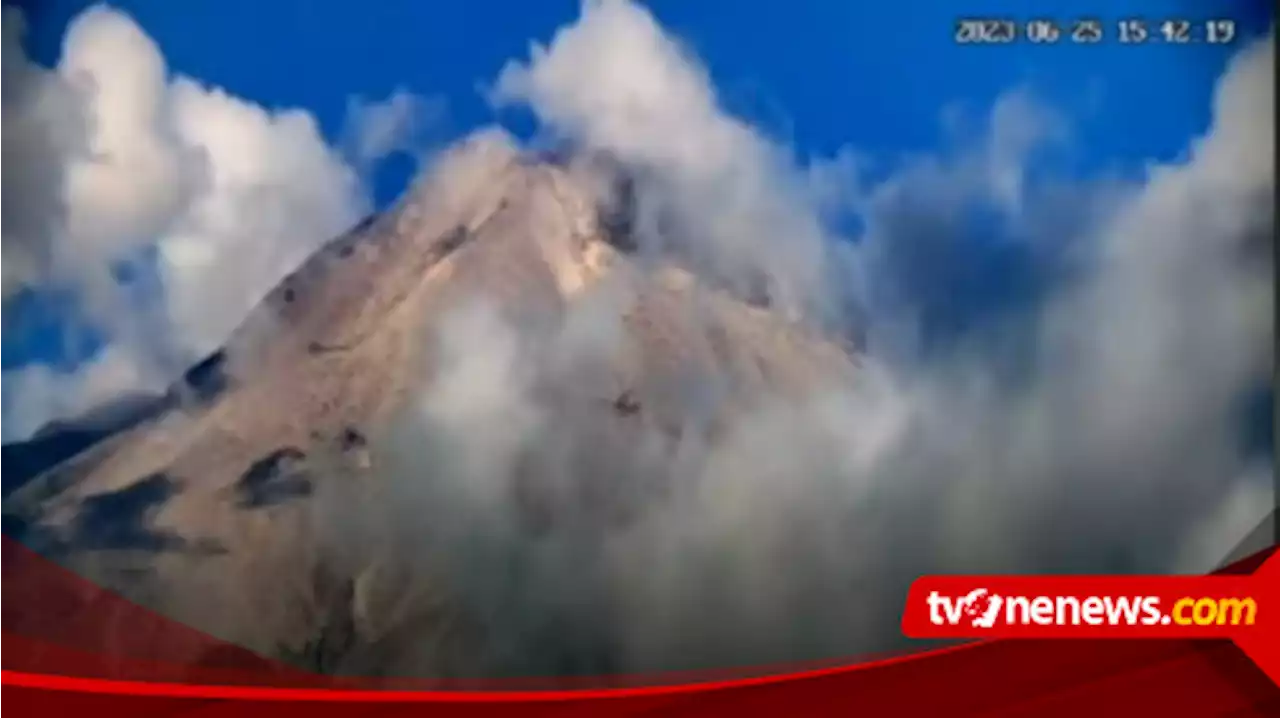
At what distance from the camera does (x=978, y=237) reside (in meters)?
1.55

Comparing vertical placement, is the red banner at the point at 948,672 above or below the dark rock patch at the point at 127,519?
below

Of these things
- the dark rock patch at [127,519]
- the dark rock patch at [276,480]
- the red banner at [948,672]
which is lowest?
the red banner at [948,672]

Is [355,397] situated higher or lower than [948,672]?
higher

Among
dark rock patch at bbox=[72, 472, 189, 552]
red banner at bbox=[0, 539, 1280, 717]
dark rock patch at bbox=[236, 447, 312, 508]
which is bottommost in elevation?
red banner at bbox=[0, 539, 1280, 717]

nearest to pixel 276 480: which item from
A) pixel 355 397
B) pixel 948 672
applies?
pixel 355 397

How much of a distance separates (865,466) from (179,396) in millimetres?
884

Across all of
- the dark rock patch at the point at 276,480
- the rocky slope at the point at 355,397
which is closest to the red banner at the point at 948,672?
the rocky slope at the point at 355,397

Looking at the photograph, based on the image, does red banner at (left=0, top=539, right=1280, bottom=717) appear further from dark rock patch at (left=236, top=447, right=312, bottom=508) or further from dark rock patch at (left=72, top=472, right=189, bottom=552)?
dark rock patch at (left=236, top=447, right=312, bottom=508)

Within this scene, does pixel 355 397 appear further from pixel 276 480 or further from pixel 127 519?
pixel 127 519

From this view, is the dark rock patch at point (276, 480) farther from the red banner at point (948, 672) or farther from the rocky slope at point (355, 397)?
the red banner at point (948, 672)

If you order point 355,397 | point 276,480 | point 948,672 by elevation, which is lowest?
point 948,672

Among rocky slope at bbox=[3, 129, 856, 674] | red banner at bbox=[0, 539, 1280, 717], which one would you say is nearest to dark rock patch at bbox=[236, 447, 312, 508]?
rocky slope at bbox=[3, 129, 856, 674]

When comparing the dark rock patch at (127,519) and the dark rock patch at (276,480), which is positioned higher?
the dark rock patch at (276,480)

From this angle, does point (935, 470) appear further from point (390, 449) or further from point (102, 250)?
point (102, 250)
